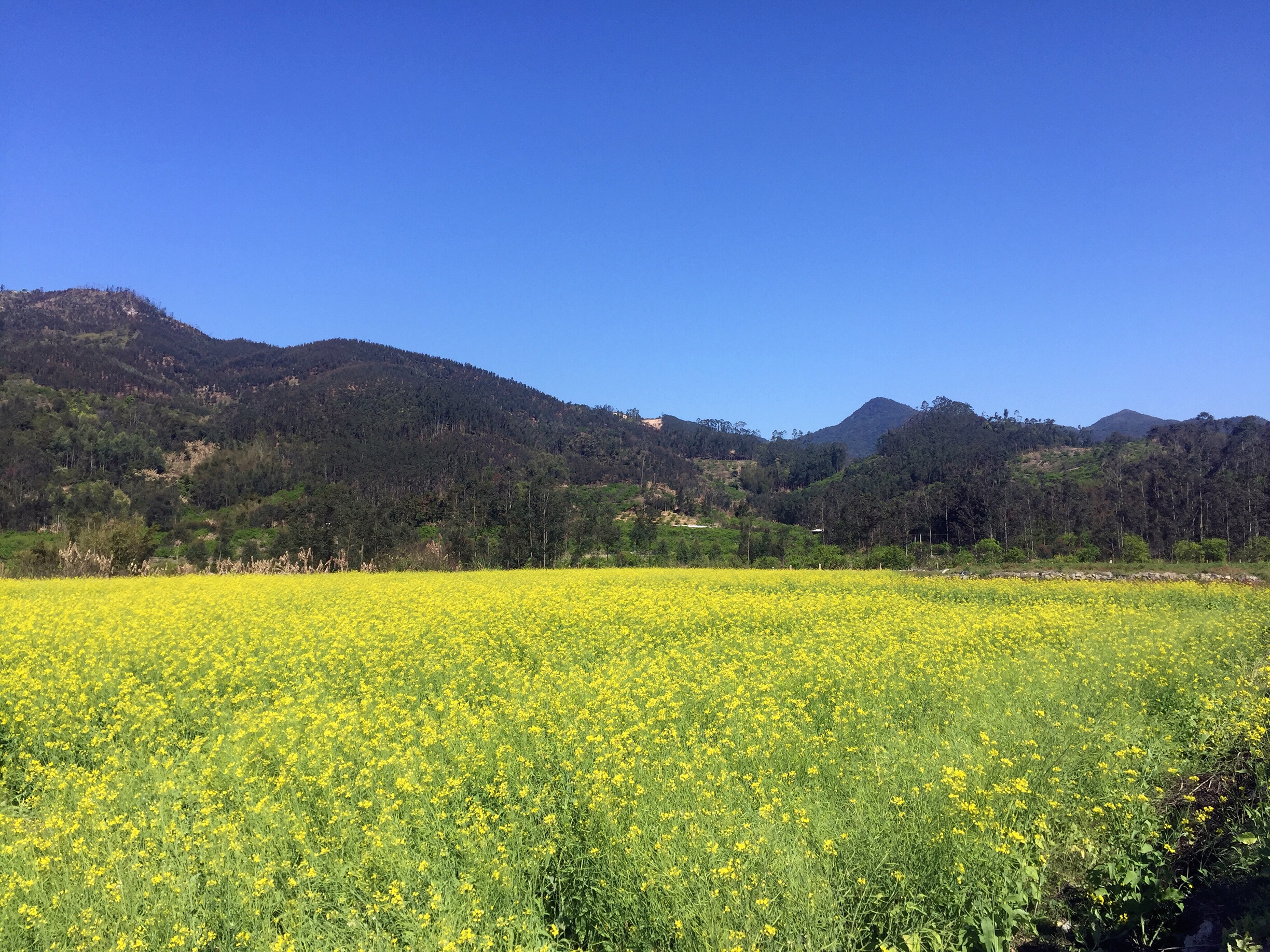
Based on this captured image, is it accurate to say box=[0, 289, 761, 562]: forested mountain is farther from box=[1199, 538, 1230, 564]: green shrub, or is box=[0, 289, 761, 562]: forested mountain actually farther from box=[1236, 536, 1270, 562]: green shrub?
box=[1236, 536, 1270, 562]: green shrub

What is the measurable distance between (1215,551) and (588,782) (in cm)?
4831

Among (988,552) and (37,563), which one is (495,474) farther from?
(988,552)

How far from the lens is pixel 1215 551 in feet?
130

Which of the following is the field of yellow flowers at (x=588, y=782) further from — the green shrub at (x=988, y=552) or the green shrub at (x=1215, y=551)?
the green shrub at (x=1215, y=551)

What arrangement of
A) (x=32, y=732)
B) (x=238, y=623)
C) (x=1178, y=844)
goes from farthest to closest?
(x=238, y=623) < (x=32, y=732) < (x=1178, y=844)

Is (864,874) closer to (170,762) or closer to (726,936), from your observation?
(726,936)

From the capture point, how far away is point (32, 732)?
7.50 meters

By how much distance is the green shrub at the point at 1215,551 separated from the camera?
3928 cm

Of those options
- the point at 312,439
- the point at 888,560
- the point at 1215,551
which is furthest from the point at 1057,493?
the point at 312,439

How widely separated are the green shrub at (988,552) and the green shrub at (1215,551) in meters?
10.6

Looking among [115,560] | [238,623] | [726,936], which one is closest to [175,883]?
[726,936]

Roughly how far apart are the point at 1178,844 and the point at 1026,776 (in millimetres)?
1131

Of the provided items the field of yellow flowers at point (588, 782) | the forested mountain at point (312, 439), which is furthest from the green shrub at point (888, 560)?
the field of yellow flowers at point (588, 782)

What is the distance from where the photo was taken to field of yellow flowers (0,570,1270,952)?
419 centimetres
